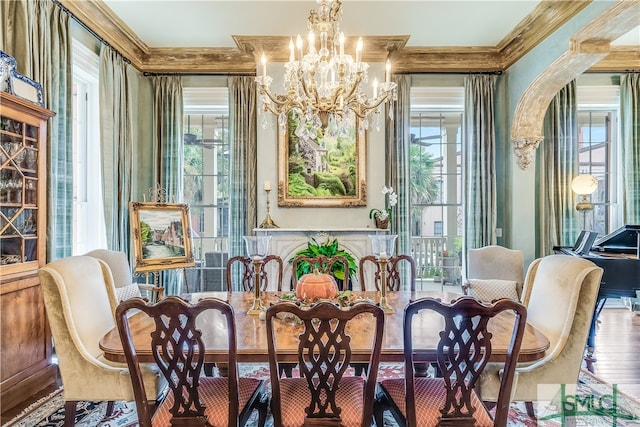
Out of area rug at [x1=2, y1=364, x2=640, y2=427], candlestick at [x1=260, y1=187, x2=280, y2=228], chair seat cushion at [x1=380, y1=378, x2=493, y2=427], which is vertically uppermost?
candlestick at [x1=260, y1=187, x2=280, y2=228]

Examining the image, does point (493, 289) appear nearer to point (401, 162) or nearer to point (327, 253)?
point (327, 253)

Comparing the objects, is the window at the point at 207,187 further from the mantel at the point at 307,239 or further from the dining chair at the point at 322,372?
the dining chair at the point at 322,372

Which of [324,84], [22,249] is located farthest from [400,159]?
[22,249]

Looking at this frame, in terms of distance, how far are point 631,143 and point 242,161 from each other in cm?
535

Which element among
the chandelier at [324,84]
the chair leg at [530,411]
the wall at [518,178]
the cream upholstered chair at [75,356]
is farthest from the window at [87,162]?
the wall at [518,178]

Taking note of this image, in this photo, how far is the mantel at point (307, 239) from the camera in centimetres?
466

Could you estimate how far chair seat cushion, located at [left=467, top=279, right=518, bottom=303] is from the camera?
3.50 m

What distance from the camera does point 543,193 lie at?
493 cm

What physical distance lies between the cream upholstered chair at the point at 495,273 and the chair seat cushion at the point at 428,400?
1.74 metres

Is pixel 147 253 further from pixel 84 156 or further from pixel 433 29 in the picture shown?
pixel 433 29

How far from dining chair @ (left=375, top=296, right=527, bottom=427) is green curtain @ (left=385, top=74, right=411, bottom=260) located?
319 centimetres

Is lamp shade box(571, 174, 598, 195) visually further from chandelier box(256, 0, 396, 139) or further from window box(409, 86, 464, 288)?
chandelier box(256, 0, 396, 139)

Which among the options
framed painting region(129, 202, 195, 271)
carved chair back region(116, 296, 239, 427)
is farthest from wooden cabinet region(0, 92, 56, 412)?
carved chair back region(116, 296, 239, 427)

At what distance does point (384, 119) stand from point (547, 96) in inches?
75.9
